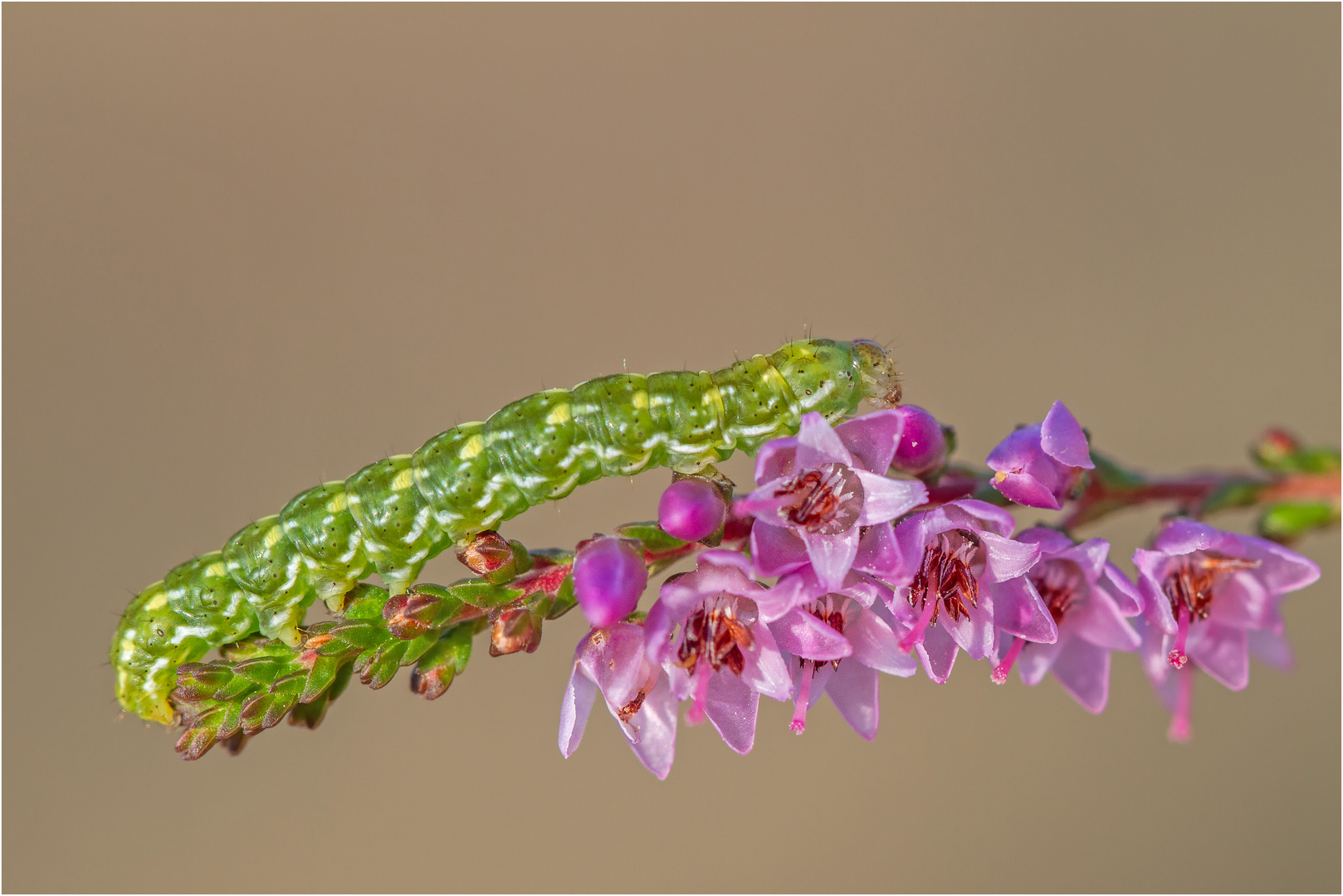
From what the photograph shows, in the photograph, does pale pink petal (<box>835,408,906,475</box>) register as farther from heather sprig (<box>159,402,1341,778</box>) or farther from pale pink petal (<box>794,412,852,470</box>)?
pale pink petal (<box>794,412,852,470</box>)

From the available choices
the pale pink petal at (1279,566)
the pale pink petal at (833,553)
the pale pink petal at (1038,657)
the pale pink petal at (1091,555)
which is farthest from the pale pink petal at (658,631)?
the pale pink petal at (1279,566)

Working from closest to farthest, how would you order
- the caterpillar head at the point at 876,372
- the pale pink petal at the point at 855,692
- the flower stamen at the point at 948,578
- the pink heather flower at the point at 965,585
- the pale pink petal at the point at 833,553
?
the pale pink petal at the point at 833,553 < the pink heather flower at the point at 965,585 < the flower stamen at the point at 948,578 < the pale pink petal at the point at 855,692 < the caterpillar head at the point at 876,372

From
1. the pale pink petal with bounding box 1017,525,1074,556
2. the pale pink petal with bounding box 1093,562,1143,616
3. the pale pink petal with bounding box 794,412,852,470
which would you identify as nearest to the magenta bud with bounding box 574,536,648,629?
the pale pink petal with bounding box 794,412,852,470

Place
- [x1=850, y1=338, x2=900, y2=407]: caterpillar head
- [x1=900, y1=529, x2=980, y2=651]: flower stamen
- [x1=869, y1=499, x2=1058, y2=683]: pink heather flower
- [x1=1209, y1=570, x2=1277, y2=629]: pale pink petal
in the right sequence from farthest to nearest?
[x1=1209, y1=570, x2=1277, y2=629]: pale pink petal < [x1=850, y1=338, x2=900, y2=407]: caterpillar head < [x1=900, y1=529, x2=980, y2=651]: flower stamen < [x1=869, y1=499, x2=1058, y2=683]: pink heather flower

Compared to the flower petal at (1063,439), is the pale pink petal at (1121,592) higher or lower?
lower

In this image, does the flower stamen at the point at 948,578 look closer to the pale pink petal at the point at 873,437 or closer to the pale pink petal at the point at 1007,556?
the pale pink petal at the point at 1007,556

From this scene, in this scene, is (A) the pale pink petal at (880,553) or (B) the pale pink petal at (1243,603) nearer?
(A) the pale pink petal at (880,553)

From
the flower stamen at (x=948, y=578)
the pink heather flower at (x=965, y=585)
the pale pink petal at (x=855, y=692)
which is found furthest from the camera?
the pale pink petal at (x=855, y=692)

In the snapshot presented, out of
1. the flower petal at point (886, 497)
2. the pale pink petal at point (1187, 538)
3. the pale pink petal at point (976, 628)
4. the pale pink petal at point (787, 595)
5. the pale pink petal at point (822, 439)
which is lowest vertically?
the pale pink petal at point (976, 628)
